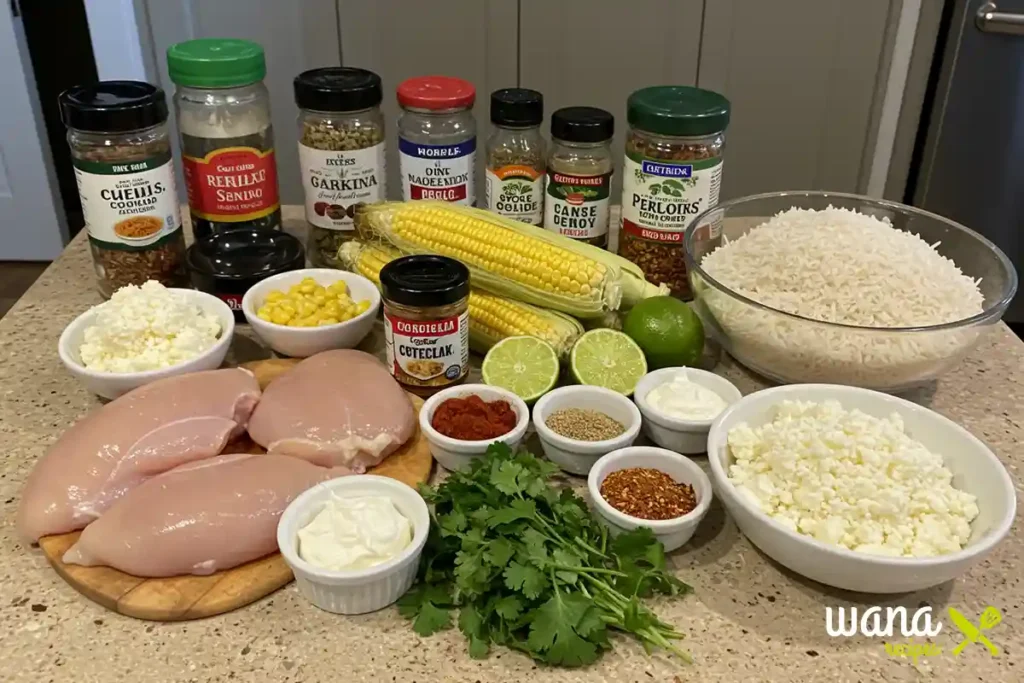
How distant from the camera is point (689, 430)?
1.12 meters

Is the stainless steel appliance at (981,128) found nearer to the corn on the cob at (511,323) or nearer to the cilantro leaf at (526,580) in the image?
the corn on the cob at (511,323)

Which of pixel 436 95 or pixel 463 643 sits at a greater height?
pixel 436 95

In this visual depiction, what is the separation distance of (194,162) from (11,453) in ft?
1.69

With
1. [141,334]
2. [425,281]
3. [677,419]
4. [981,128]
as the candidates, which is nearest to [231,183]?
[141,334]

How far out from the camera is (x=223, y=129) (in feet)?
4.58

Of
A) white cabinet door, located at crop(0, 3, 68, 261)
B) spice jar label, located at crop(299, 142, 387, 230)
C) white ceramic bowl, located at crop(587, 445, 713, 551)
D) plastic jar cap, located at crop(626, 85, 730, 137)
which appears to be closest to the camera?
white ceramic bowl, located at crop(587, 445, 713, 551)

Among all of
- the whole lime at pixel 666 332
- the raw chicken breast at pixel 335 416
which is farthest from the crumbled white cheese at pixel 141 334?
the whole lime at pixel 666 332

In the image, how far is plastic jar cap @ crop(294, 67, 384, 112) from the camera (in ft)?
4.43

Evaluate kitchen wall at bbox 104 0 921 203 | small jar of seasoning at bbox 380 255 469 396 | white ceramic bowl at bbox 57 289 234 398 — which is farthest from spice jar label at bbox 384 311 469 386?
kitchen wall at bbox 104 0 921 203

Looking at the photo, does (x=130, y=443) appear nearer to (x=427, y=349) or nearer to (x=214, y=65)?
(x=427, y=349)

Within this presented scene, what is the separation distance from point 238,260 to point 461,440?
54 cm

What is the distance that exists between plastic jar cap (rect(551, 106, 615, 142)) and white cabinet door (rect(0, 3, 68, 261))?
2.31 m

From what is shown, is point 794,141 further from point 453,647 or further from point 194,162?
point 453,647

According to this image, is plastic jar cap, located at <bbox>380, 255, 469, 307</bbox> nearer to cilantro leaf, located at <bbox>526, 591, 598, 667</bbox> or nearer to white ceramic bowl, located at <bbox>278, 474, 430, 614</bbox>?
white ceramic bowl, located at <bbox>278, 474, 430, 614</bbox>
